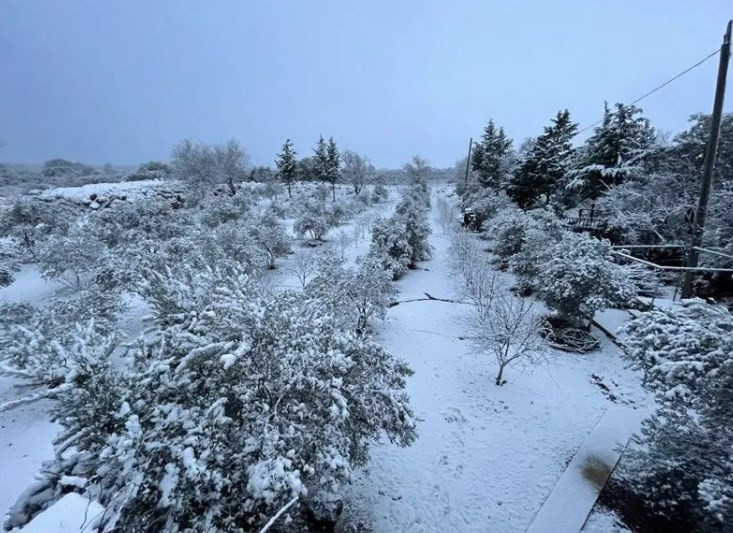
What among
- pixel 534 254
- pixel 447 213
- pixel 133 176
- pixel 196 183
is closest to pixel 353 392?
pixel 534 254

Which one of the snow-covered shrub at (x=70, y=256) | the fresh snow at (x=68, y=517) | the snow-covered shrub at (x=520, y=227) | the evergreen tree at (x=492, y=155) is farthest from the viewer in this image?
the evergreen tree at (x=492, y=155)

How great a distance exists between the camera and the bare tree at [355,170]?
43625 mm

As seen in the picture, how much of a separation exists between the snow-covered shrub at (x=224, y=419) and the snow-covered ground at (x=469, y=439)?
2.21 feet

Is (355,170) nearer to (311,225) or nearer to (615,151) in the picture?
(311,225)

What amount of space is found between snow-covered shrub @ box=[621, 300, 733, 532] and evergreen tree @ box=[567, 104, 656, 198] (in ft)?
47.9

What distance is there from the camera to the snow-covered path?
504cm

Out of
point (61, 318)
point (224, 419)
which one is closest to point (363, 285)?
point (224, 419)

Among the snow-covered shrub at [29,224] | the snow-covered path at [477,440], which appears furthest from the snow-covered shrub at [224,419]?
the snow-covered shrub at [29,224]

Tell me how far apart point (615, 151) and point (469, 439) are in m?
17.2

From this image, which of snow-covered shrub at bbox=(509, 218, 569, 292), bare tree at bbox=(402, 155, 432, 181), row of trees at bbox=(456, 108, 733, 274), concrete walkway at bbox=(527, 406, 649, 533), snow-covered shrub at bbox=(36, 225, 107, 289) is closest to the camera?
concrete walkway at bbox=(527, 406, 649, 533)

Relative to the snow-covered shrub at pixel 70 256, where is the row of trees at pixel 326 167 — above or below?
above

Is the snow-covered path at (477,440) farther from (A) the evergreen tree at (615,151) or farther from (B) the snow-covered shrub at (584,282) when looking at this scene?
(A) the evergreen tree at (615,151)

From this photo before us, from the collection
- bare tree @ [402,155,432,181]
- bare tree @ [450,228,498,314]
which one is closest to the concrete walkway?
bare tree @ [450,228,498,314]

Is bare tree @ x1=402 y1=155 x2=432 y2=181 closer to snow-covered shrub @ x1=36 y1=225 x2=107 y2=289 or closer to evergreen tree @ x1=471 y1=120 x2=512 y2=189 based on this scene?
evergreen tree @ x1=471 y1=120 x2=512 y2=189
